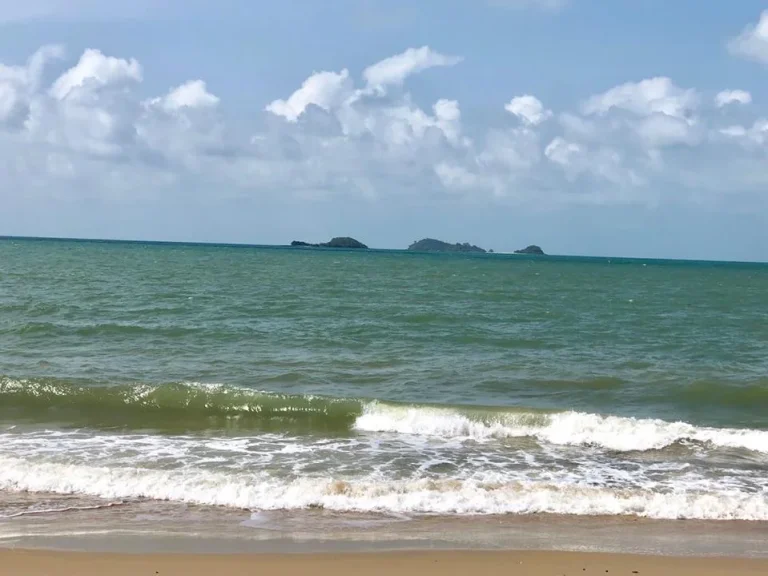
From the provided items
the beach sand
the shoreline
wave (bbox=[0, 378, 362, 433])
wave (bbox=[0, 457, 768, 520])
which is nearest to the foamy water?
wave (bbox=[0, 457, 768, 520])

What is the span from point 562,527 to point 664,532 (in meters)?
1.13

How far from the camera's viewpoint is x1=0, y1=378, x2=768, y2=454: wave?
13727 millimetres

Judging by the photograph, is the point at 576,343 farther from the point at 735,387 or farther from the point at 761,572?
the point at 761,572

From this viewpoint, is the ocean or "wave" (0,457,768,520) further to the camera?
the ocean

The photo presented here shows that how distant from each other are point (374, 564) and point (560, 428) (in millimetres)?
7340

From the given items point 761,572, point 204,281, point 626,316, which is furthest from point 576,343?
point 204,281

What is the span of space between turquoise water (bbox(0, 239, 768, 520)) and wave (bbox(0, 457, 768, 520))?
0.10ft

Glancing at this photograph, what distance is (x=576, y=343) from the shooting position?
80.4 ft

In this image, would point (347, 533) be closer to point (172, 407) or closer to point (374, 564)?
point (374, 564)

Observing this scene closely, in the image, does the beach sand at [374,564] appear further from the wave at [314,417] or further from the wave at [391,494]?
the wave at [314,417]

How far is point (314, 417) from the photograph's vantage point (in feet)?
49.5

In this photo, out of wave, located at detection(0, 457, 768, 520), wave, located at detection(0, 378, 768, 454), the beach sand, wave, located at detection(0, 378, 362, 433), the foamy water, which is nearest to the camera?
the beach sand

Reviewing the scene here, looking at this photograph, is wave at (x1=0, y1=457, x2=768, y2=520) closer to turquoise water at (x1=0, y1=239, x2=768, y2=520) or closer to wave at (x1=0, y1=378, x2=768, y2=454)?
turquoise water at (x1=0, y1=239, x2=768, y2=520)

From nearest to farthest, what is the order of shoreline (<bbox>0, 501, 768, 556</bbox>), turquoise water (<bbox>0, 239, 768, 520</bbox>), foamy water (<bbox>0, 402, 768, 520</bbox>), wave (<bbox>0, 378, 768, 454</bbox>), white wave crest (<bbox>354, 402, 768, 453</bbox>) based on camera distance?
shoreline (<bbox>0, 501, 768, 556</bbox>), foamy water (<bbox>0, 402, 768, 520</bbox>), turquoise water (<bbox>0, 239, 768, 520</bbox>), white wave crest (<bbox>354, 402, 768, 453</bbox>), wave (<bbox>0, 378, 768, 454</bbox>)
